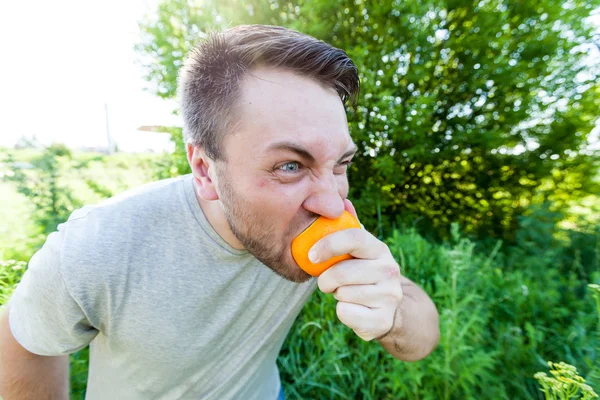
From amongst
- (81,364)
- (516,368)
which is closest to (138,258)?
(81,364)

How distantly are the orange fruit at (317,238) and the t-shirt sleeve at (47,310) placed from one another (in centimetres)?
Answer: 83

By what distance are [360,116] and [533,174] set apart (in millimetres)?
2621

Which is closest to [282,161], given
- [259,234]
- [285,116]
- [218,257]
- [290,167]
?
[290,167]

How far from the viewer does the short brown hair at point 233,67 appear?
1.34 m

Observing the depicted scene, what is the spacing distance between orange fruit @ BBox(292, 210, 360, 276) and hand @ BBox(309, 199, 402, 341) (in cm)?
3

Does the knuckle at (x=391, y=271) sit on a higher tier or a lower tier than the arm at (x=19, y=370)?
higher

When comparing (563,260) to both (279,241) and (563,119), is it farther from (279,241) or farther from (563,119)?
(279,241)

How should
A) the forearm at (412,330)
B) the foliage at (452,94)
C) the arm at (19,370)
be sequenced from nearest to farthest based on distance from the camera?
the arm at (19,370)
the forearm at (412,330)
the foliage at (452,94)

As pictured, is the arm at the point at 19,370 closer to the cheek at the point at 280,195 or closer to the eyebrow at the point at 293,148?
the cheek at the point at 280,195

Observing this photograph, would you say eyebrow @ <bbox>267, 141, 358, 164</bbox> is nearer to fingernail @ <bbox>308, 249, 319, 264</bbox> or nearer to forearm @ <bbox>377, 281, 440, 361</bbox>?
fingernail @ <bbox>308, 249, 319, 264</bbox>

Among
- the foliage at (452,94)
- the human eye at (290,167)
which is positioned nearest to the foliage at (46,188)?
the foliage at (452,94)

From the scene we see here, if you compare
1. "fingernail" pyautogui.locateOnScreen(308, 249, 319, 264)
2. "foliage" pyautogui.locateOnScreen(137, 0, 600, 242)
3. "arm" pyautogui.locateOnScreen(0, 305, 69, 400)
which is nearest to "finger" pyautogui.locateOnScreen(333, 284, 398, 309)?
"fingernail" pyautogui.locateOnScreen(308, 249, 319, 264)

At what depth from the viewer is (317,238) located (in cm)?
116

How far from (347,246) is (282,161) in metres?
0.38
